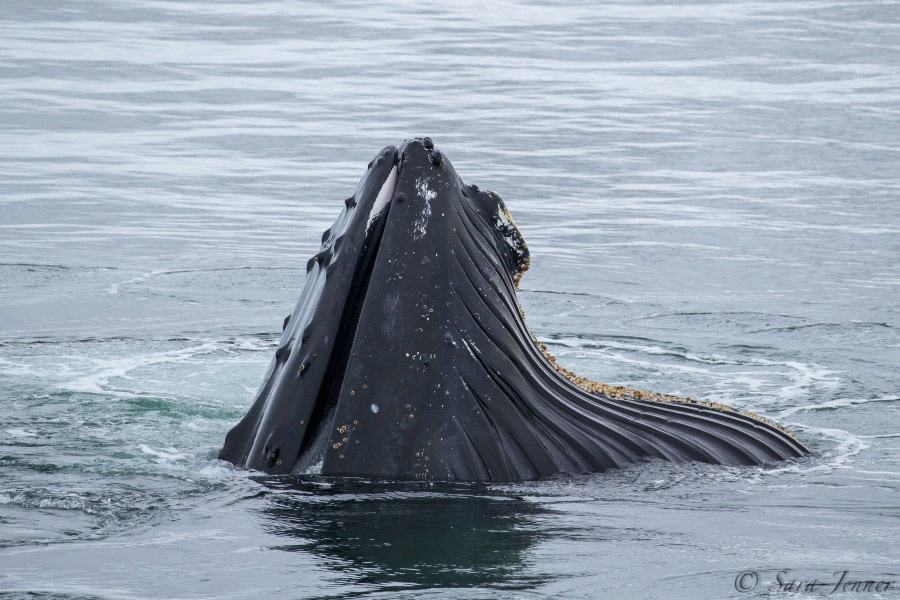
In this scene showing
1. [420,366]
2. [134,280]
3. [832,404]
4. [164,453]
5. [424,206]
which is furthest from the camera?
[134,280]

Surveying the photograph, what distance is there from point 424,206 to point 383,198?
189 millimetres

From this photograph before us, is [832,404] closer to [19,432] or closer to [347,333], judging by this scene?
[347,333]

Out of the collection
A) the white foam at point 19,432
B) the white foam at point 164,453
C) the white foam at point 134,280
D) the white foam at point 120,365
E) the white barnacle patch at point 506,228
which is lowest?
the white foam at point 164,453

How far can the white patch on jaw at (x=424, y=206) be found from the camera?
240 inches

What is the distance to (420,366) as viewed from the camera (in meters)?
5.95

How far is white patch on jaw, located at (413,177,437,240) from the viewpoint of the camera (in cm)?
611

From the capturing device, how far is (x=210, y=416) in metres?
8.11

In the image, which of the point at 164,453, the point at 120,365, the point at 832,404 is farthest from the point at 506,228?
the point at 120,365

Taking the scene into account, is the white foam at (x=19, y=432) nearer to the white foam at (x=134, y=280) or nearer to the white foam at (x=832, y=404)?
the white foam at (x=832, y=404)

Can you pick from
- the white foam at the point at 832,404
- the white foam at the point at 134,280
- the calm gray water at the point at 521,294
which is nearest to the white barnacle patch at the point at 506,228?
the calm gray water at the point at 521,294

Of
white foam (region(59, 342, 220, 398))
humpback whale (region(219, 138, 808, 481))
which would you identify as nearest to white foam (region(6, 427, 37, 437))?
white foam (region(59, 342, 220, 398))

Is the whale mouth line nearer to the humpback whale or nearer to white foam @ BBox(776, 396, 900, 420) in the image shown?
the humpback whale

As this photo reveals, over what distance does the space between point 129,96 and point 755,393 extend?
17653mm

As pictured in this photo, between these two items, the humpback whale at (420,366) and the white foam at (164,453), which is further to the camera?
the white foam at (164,453)
